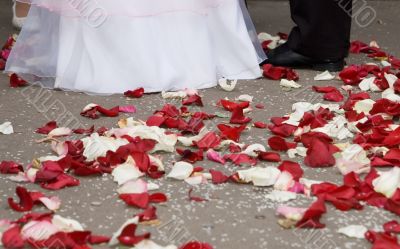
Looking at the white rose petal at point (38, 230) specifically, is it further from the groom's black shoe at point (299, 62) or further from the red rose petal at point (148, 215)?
the groom's black shoe at point (299, 62)

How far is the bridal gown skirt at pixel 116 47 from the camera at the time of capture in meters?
2.45

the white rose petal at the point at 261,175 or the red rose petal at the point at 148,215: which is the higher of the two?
the red rose petal at the point at 148,215

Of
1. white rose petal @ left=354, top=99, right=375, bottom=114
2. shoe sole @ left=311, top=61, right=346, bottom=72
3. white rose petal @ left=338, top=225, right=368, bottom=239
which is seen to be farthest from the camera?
shoe sole @ left=311, top=61, right=346, bottom=72

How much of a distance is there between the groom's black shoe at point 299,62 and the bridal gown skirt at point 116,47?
34cm

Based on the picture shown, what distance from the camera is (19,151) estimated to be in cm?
194

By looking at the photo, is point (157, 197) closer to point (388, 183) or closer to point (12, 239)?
point (12, 239)

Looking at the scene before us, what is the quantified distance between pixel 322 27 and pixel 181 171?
3.73 feet

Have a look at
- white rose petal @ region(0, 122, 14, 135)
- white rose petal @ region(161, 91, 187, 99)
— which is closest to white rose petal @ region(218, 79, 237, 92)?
white rose petal @ region(161, 91, 187, 99)

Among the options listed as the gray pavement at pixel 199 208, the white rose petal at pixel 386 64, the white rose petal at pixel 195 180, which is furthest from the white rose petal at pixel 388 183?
the white rose petal at pixel 386 64

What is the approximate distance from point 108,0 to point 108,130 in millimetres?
555

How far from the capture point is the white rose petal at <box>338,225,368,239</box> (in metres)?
1.51

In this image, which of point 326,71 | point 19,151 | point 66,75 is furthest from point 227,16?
point 19,151

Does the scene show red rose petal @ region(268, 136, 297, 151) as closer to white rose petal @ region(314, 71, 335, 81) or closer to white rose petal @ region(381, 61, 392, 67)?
white rose petal @ region(314, 71, 335, 81)

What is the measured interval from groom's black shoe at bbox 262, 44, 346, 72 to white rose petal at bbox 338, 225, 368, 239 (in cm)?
130
